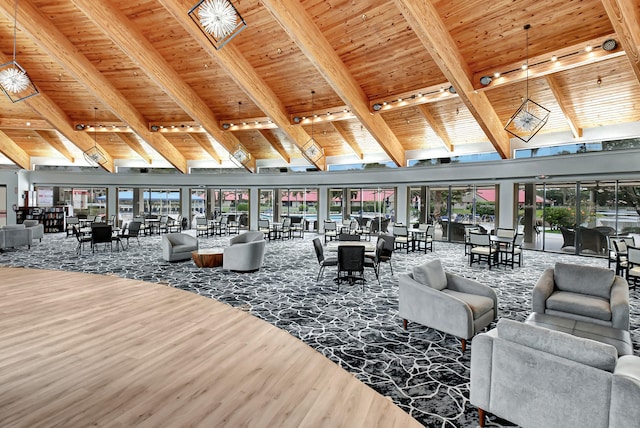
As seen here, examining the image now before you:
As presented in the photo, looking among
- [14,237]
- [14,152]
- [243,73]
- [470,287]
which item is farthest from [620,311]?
[14,152]

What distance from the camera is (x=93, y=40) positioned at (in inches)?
344

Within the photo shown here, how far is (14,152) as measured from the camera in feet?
53.1

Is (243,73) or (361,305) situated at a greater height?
(243,73)

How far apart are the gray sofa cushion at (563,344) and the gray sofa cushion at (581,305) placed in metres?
2.17

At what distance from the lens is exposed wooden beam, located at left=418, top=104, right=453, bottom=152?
10719 mm

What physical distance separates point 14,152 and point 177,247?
44.5ft

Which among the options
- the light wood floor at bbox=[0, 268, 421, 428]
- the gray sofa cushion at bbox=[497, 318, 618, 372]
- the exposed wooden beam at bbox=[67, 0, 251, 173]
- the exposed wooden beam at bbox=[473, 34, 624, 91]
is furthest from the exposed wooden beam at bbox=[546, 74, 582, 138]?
the exposed wooden beam at bbox=[67, 0, 251, 173]

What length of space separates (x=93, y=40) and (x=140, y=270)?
19.6ft

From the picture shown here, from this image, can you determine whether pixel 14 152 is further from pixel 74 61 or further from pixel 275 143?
pixel 275 143

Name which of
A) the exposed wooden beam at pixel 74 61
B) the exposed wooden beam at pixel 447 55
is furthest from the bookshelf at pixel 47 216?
the exposed wooden beam at pixel 447 55

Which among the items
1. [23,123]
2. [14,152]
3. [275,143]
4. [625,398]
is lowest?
[625,398]

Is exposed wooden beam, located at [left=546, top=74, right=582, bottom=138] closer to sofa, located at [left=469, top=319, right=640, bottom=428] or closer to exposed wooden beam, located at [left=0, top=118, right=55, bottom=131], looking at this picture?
sofa, located at [left=469, top=319, right=640, bottom=428]

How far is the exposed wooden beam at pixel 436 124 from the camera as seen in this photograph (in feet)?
35.2

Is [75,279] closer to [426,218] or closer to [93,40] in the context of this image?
[93,40]
